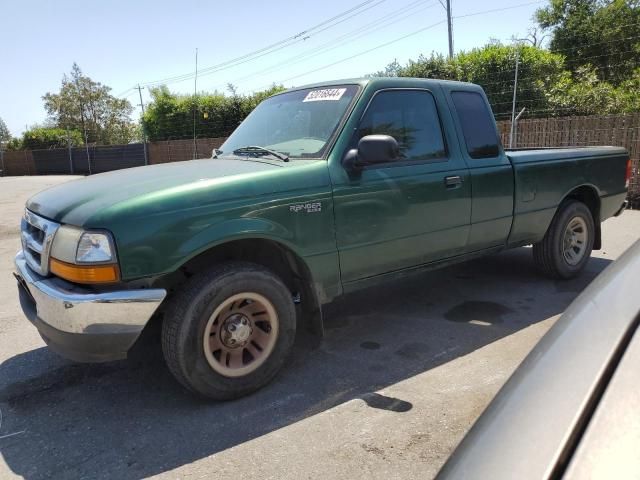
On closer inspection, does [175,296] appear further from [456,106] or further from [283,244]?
[456,106]

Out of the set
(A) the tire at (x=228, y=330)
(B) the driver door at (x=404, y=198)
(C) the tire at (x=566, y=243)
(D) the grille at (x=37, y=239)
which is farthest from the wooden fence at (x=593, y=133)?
(D) the grille at (x=37, y=239)

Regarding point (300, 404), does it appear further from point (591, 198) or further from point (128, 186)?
point (591, 198)

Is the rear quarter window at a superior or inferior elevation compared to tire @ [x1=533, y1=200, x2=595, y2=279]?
superior

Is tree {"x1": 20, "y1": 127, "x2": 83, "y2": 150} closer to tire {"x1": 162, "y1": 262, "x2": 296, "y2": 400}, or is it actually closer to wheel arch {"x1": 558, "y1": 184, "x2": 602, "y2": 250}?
wheel arch {"x1": 558, "y1": 184, "x2": 602, "y2": 250}

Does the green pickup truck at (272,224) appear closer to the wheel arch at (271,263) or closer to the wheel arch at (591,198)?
the wheel arch at (271,263)

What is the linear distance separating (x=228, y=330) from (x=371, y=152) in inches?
Answer: 58.7

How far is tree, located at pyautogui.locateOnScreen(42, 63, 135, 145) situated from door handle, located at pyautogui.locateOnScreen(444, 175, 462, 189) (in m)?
61.4

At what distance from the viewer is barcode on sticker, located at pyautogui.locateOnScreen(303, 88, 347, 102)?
3.83 m

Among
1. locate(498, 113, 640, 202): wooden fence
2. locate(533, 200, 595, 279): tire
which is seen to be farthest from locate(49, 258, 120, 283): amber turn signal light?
locate(498, 113, 640, 202): wooden fence

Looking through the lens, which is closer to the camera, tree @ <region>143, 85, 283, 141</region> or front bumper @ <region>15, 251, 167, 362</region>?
front bumper @ <region>15, 251, 167, 362</region>

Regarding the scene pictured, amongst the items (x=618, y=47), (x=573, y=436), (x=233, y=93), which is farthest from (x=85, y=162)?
(x=573, y=436)

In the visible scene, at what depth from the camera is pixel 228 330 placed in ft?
10.2

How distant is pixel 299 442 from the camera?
2.71 metres

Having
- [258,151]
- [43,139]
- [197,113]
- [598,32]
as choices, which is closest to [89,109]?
[43,139]
